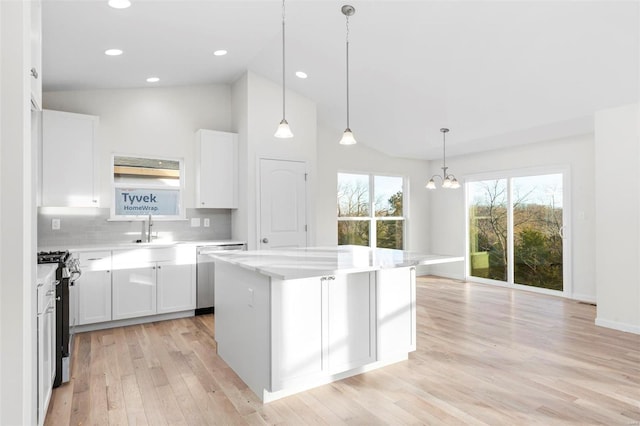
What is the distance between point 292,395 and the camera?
102 inches

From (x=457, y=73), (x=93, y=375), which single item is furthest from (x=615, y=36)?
(x=93, y=375)

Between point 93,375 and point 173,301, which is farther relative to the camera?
point 173,301

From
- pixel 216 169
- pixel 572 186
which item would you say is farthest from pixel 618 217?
pixel 216 169

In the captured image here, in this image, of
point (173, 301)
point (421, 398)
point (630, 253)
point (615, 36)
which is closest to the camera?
point (421, 398)

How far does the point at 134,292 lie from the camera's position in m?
4.29

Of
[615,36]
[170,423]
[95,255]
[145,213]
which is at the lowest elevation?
[170,423]

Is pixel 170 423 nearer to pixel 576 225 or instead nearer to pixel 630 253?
pixel 630 253

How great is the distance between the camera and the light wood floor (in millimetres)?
2338

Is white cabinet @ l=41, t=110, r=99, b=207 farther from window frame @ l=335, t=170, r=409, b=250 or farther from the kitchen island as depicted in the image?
window frame @ l=335, t=170, r=409, b=250

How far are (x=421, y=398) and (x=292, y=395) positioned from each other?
33.5 inches

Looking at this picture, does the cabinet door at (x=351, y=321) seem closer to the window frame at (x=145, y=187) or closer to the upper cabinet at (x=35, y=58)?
the upper cabinet at (x=35, y=58)

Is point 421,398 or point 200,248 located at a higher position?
point 200,248

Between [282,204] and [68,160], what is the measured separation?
8.00 ft

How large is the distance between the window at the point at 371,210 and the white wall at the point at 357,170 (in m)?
0.16
